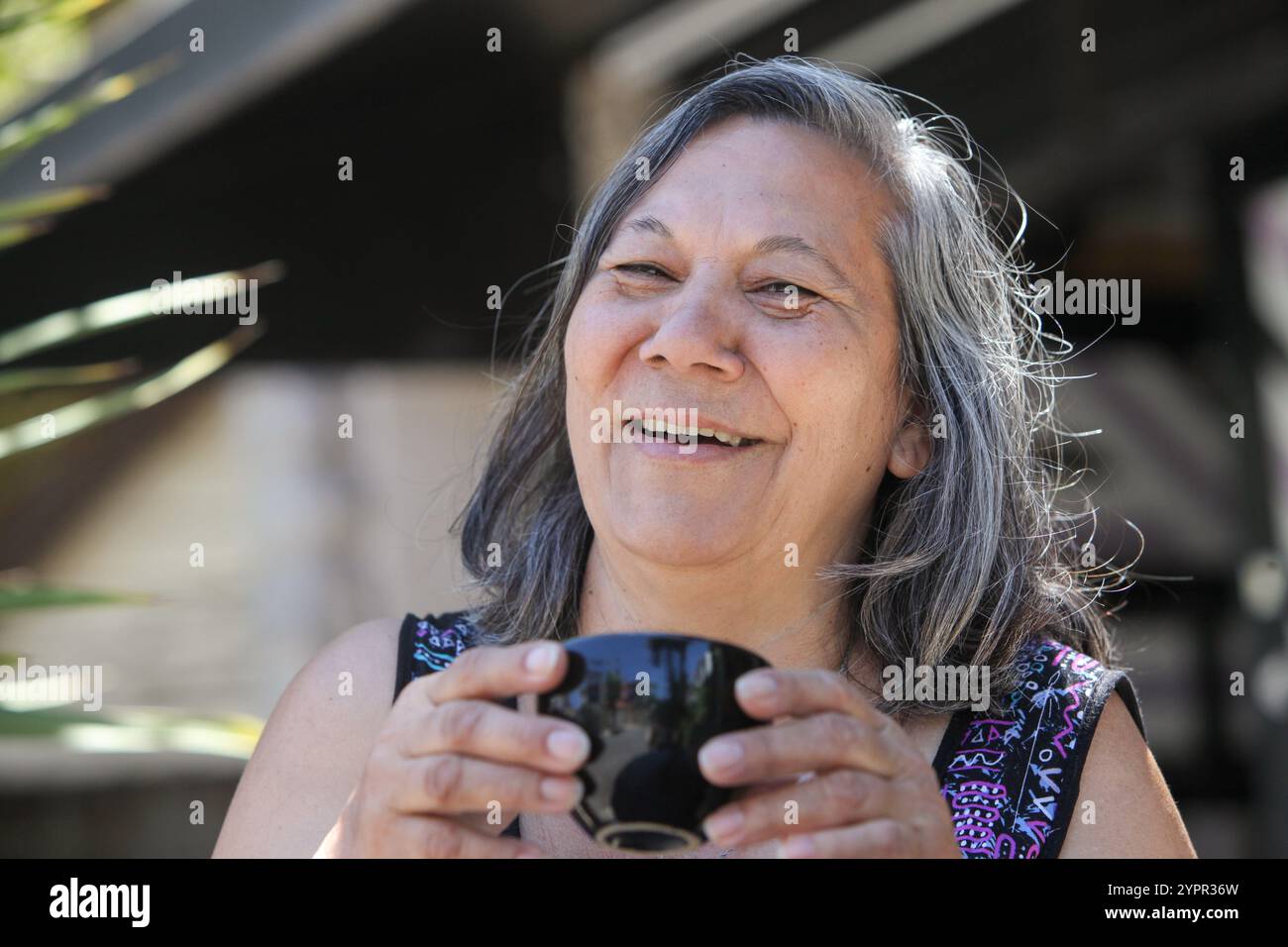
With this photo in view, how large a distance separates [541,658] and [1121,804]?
2.56ft

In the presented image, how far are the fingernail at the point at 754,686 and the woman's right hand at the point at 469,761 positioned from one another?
0.12m

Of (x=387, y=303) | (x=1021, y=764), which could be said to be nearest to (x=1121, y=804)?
(x=1021, y=764)

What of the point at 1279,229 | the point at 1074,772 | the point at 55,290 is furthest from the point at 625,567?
the point at 1279,229

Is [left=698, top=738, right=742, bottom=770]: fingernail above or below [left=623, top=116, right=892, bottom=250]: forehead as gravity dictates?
below

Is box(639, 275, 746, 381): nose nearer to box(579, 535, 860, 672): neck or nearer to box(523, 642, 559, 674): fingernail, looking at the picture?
box(579, 535, 860, 672): neck

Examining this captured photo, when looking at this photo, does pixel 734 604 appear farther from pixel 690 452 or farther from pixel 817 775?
pixel 817 775

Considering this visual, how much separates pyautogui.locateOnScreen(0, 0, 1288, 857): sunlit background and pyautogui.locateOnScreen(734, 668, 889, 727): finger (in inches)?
38.2

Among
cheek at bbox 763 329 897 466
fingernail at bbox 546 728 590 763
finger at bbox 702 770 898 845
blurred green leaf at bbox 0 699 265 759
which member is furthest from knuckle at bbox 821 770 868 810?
blurred green leaf at bbox 0 699 265 759

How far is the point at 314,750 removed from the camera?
1.59 m

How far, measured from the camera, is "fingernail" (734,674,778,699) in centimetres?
106
